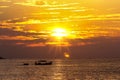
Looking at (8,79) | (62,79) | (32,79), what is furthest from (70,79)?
(8,79)

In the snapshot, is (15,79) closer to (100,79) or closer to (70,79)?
(70,79)

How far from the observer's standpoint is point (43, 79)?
148750 mm

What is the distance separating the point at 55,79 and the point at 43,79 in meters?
5.11

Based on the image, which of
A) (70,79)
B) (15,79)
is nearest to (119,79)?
(70,79)

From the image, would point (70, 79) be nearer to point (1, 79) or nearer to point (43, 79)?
point (43, 79)

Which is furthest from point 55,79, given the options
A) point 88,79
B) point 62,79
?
point 88,79

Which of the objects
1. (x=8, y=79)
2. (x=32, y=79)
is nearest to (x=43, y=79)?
(x=32, y=79)

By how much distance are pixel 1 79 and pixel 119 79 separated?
1800 inches

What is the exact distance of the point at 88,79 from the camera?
144 metres

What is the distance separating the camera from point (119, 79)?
A: 465 feet

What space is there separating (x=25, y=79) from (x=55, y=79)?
12.0m

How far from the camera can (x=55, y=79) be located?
14675 cm

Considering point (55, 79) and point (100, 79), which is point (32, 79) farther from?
point (100, 79)

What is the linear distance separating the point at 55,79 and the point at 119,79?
79.8 ft
